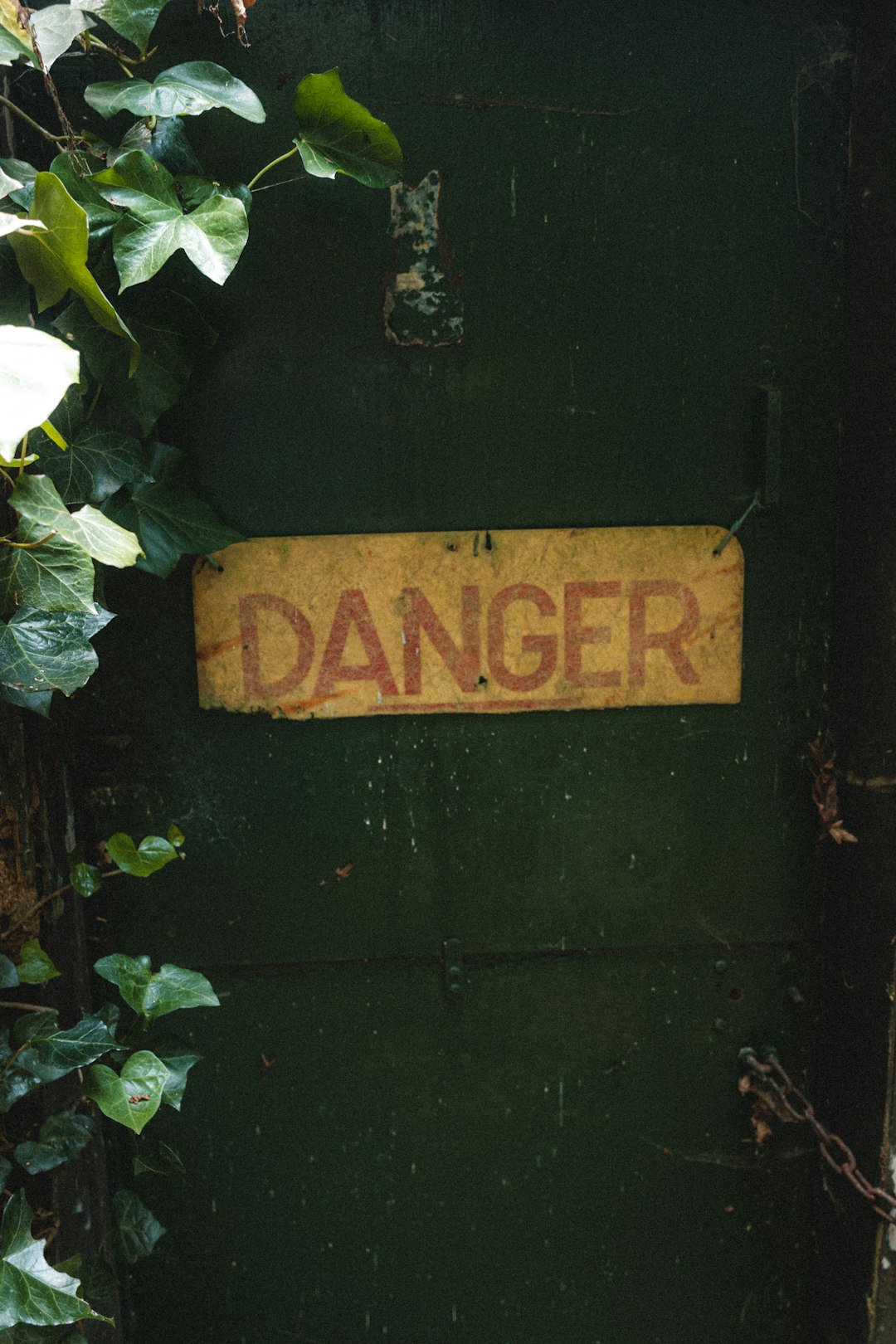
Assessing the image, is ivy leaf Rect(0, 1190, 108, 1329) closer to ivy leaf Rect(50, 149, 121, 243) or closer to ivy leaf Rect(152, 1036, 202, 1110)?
ivy leaf Rect(152, 1036, 202, 1110)

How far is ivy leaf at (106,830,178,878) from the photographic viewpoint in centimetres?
129

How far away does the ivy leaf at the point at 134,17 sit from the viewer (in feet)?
3.77

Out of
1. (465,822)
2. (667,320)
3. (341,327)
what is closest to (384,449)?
(341,327)

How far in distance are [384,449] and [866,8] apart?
97 centimetres

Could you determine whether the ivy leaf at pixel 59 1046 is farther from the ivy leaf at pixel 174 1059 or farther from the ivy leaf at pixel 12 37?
the ivy leaf at pixel 12 37

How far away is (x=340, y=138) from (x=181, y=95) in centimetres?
21

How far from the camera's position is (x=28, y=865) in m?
1.33

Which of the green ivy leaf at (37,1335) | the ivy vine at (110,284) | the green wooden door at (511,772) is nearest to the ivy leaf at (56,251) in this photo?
the ivy vine at (110,284)

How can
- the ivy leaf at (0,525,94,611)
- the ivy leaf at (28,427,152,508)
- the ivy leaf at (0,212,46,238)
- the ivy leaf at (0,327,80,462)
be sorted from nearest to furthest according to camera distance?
the ivy leaf at (0,327,80,462) → the ivy leaf at (0,212,46,238) → the ivy leaf at (0,525,94,611) → the ivy leaf at (28,427,152,508)

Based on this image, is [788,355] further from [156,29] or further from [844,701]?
[156,29]

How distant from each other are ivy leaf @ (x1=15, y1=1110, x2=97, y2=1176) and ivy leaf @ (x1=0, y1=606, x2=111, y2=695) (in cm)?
63

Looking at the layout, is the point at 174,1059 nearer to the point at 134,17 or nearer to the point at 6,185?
the point at 6,185

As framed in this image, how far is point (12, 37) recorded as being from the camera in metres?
1.08

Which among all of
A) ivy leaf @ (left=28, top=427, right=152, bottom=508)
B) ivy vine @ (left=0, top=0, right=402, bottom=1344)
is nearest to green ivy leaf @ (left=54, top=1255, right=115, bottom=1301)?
ivy vine @ (left=0, top=0, right=402, bottom=1344)
